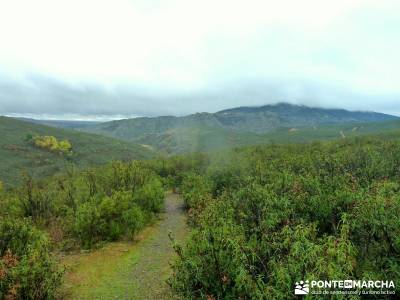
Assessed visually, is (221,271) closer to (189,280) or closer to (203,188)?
(189,280)

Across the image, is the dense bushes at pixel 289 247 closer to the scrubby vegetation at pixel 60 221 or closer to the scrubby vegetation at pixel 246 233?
the scrubby vegetation at pixel 246 233

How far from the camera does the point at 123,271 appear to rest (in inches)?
1190

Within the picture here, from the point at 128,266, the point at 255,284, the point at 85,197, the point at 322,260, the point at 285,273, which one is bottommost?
the point at 128,266

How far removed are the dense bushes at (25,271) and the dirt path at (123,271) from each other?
12.7 feet

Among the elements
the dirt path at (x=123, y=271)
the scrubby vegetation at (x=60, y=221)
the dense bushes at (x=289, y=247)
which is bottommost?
the dirt path at (x=123, y=271)

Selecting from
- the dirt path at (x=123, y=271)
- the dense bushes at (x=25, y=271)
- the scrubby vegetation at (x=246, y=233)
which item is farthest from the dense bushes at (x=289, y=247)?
the dense bushes at (x=25, y=271)

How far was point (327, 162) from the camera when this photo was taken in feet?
161

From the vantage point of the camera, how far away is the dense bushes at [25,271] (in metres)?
20.1

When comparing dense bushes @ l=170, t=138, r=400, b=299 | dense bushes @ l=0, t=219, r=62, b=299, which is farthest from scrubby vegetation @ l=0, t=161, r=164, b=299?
dense bushes @ l=170, t=138, r=400, b=299

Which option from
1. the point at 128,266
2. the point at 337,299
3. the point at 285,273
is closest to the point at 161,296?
the point at 128,266

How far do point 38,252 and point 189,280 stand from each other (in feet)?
42.9

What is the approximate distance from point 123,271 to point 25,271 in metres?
11.3

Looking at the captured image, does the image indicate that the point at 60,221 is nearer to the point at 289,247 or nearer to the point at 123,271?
the point at 123,271

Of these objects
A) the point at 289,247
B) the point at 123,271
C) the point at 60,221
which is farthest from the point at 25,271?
the point at 60,221
